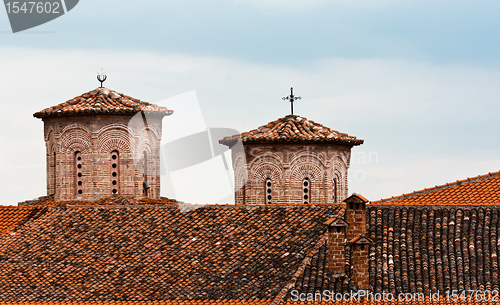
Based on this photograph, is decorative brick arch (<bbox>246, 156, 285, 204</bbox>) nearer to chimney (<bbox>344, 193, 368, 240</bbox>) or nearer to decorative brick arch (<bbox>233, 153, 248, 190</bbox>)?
decorative brick arch (<bbox>233, 153, 248, 190</bbox>)

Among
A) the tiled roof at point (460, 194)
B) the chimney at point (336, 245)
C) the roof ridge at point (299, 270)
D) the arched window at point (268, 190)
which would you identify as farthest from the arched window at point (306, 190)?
the chimney at point (336, 245)

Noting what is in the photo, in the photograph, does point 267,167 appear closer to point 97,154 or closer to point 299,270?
point 97,154

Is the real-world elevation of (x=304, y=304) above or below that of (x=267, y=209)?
below

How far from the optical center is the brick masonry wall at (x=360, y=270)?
19.5 m

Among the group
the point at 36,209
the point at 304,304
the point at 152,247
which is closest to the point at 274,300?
the point at 304,304

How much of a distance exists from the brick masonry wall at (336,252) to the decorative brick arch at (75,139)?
8.42 m

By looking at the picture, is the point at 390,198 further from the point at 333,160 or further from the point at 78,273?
the point at 78,273

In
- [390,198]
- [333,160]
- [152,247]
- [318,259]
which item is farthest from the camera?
[333,160]

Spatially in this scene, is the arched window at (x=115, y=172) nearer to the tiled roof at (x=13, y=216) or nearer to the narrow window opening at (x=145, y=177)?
the narrow window opening at (x=145, y=177)

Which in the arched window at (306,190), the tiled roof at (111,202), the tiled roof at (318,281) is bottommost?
the tiled roof at (318,281)

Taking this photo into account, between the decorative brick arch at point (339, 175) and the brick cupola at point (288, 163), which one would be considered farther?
the decorative brick arch at point (339, 175)

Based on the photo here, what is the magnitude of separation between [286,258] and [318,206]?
2.24 metres

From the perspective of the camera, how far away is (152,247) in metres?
21.6

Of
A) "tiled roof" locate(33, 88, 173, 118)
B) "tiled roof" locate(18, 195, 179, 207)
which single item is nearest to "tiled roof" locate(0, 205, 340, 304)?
"tiled roof" locate(18, 195, 179, 207)
